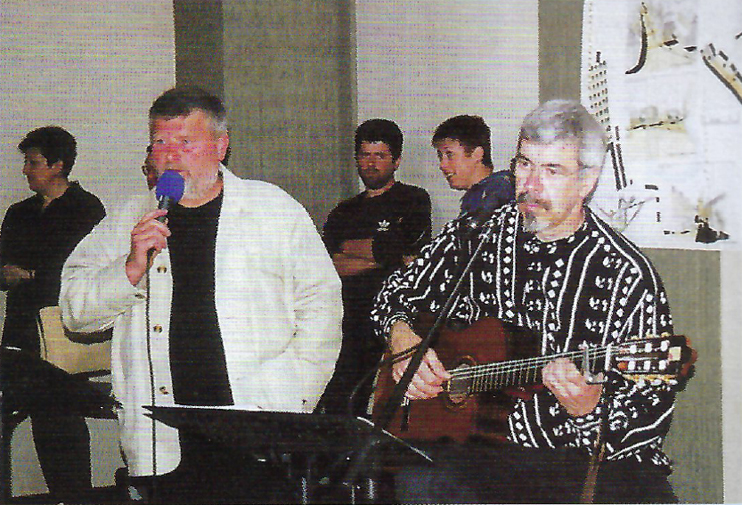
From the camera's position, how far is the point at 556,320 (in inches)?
97.8

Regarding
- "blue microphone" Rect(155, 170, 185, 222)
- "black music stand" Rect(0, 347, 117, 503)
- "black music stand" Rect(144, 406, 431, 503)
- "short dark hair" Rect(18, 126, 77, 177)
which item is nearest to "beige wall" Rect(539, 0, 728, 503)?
"black music stand" Rect(144, 406, 431, 503)

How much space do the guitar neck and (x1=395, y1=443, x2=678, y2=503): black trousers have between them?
18cm

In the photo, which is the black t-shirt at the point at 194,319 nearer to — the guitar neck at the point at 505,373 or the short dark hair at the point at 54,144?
the short dark hair at the point at 54,144

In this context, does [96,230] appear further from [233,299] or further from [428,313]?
[428,313]

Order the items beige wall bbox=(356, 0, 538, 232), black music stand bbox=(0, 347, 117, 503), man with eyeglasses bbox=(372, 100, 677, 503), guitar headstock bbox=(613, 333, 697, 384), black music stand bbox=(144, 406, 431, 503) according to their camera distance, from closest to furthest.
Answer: black music stand bbox=(144, 406, 431, 503) < guitar headstock bbox=(613, 333, 697, 384) < man with eyeglasses bbox=(372, 100, 677, 503) < beige wall bbox=(356, 0, 538, 232) < black music stand bbox=(0, 347, 117, 503)

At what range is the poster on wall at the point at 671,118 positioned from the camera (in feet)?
8.23

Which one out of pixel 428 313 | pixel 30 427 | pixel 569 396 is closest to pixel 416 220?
pixel 428 313

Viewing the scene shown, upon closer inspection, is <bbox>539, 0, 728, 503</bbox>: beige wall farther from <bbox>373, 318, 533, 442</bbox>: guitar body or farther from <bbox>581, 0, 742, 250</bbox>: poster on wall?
<bbox>373, 318, 533, 442</bbox>: guitar body

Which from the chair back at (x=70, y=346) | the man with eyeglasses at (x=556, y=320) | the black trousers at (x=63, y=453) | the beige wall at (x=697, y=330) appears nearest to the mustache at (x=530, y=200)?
the man with eyeglasses at (x=556, y=320)

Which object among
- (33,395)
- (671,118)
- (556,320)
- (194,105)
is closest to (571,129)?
(671,118)

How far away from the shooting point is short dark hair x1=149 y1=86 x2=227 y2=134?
270 cm

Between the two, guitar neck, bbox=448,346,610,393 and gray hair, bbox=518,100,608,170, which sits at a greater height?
gray hair, bbox=518,100,608,170

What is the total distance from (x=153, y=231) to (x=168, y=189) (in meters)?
0.15

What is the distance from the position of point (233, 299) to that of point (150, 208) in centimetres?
36
